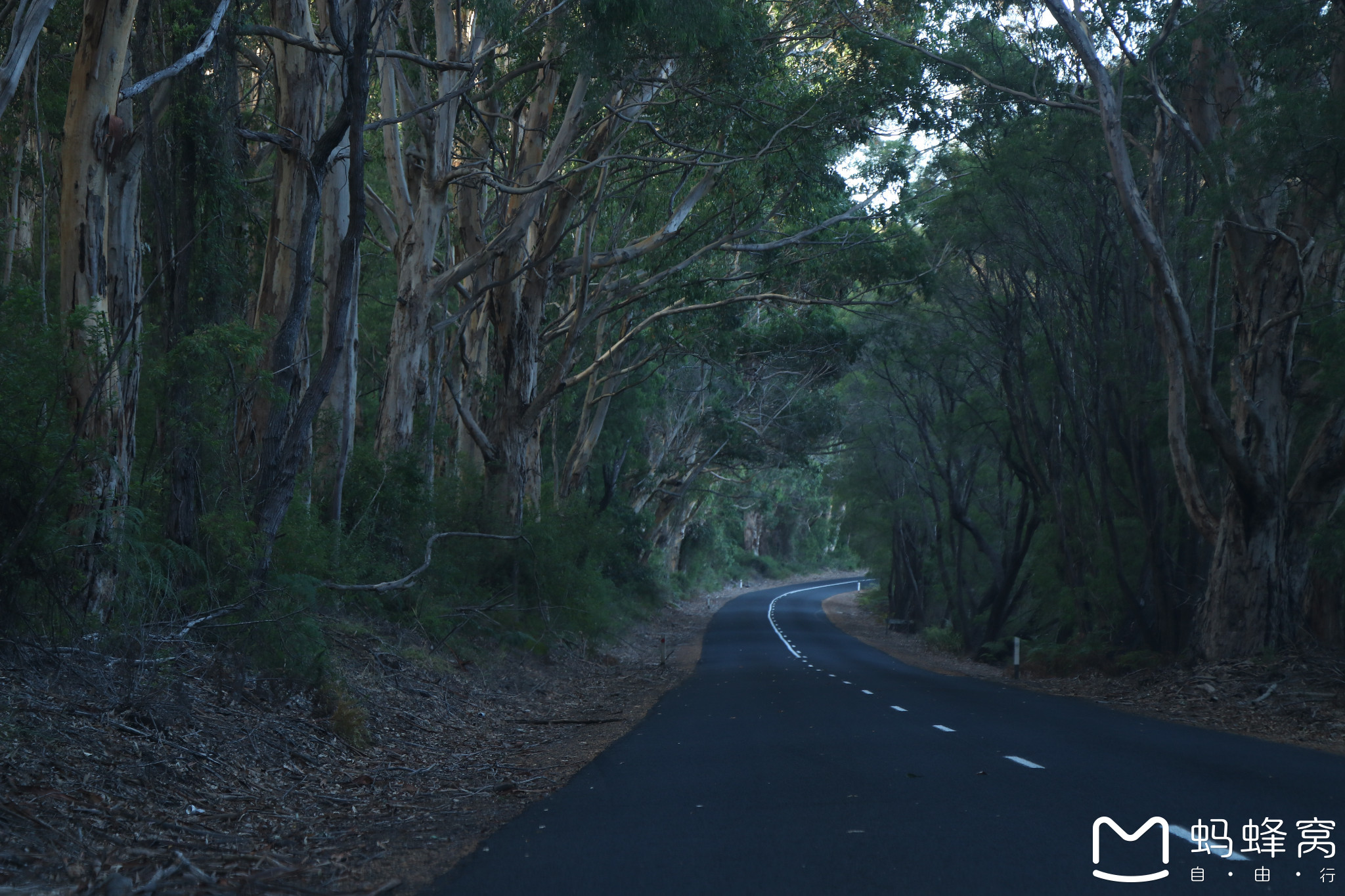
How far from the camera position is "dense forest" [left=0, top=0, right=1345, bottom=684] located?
31.9 feet

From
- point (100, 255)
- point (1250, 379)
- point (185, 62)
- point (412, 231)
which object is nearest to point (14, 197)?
point (412, 231)

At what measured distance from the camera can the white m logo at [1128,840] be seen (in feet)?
17.5

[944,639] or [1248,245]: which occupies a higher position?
[1248,245]

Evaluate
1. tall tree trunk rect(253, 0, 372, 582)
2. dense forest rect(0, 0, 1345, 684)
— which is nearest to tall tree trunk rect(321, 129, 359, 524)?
dense forest rect(0, 0, 1345, 684)

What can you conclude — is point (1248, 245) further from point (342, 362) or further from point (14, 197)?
point (14, 197)

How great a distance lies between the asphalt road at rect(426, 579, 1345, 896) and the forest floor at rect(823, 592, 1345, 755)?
1.38 meters

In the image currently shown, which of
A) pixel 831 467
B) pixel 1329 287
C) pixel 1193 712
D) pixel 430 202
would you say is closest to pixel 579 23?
pixel 430 202

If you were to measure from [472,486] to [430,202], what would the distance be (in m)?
7.17

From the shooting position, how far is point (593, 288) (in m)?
27.7

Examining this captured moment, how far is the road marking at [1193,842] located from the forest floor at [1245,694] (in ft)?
19.6

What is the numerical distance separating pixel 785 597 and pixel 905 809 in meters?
61.1

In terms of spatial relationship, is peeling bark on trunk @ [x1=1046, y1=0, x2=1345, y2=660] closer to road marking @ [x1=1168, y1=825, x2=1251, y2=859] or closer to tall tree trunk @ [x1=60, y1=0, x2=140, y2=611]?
road marking @ [x1=1168, y1=825, x2=1251, y2=859]

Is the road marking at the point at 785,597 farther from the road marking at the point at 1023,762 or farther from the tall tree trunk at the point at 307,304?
the tall tree trunk at the point at 307,304

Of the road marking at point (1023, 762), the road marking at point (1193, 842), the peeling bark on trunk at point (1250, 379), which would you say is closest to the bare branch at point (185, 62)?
the road marking at point (1023, 762)
